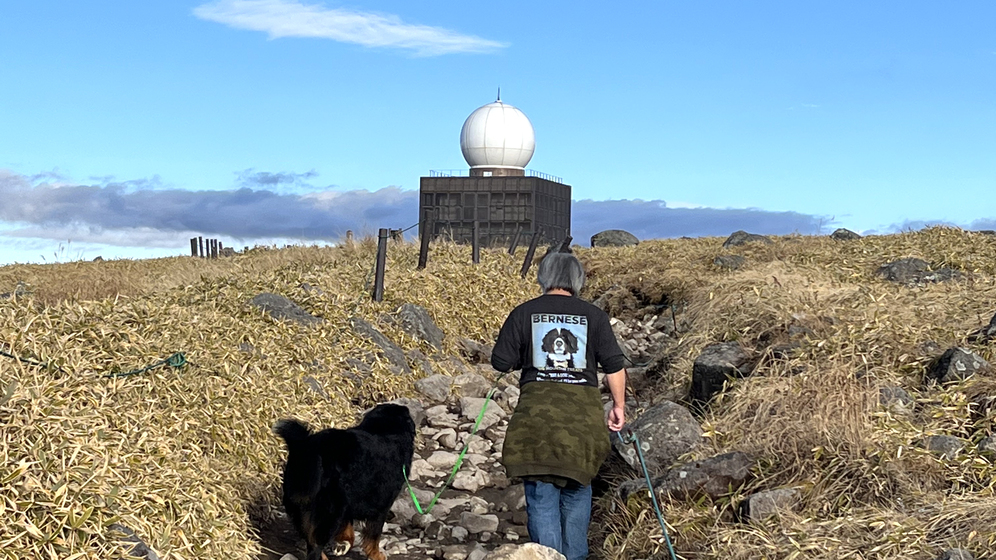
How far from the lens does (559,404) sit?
4.30 m

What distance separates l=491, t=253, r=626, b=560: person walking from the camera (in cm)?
425

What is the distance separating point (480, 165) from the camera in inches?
1642

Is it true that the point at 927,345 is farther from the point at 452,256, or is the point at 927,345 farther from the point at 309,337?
the point at 452,256

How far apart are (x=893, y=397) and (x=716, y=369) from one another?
157 cm

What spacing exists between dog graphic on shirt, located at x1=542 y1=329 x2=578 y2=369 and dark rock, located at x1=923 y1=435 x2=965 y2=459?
90.9 inches

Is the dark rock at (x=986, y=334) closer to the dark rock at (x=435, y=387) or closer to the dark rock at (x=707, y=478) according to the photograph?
the dark rock at (x=707, y=478)

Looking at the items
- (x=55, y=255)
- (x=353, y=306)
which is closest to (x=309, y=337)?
(x=353, y=306)

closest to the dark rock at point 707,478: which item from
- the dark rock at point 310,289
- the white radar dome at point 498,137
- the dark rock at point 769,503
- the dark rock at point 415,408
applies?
the dark rock at point 769,503

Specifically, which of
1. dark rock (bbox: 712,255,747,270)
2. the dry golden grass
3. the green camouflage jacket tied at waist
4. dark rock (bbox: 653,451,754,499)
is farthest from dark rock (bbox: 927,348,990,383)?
dark rock (bbox: 712,255,747,270)

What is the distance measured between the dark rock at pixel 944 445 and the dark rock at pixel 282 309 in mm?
5731

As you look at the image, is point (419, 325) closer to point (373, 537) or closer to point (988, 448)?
point (373, 537)

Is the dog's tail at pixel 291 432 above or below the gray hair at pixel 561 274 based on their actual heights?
below

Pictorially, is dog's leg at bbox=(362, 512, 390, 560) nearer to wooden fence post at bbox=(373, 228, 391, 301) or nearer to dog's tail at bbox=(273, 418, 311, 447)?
dog's tail at bbox=(273, 418, 311, 447)

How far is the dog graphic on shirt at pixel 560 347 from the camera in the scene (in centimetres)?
433
